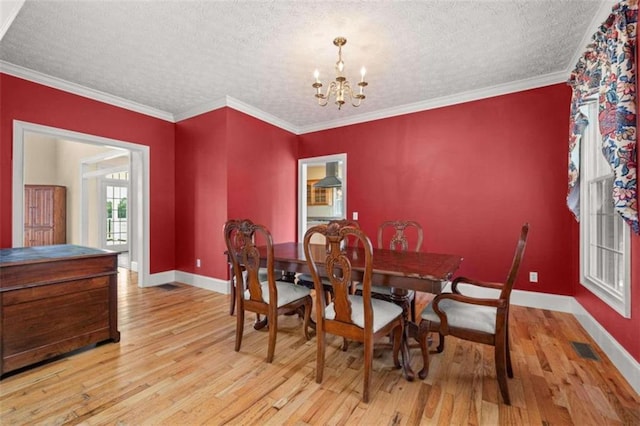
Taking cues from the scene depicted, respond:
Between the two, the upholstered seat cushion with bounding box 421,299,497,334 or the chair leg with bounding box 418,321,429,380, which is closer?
the upholstered seat cushion with bounding box 421,299,497,334

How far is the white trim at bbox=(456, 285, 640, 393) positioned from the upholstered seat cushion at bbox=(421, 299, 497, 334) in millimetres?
921

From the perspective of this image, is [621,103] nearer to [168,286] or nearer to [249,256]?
[249,256]

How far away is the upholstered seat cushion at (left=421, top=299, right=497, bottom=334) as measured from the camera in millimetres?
1665

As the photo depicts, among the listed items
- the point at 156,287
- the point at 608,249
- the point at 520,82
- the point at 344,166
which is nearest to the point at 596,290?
the point at 608,249

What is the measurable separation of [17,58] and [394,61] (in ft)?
12.0

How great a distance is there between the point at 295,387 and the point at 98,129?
384cm

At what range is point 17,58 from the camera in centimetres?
267

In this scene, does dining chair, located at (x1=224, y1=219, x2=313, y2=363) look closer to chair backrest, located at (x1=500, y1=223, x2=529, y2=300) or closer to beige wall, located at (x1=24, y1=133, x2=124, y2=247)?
chair backrest, located at (x1=500, y1=223, x2=529, y2=300)

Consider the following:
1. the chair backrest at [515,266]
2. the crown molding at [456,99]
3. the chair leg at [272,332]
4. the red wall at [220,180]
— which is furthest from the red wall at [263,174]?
the chair backrest at [515,266]

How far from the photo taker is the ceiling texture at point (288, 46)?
205 centimetres

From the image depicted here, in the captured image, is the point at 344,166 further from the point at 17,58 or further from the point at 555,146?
the point at 17,58

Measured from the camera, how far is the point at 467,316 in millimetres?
1730

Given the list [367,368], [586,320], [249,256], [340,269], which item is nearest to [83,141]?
[249,256]

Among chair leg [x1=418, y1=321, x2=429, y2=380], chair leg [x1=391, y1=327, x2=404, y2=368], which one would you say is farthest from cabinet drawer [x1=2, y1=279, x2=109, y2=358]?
chair leg [x1=418, y1=321, x2=429, y2=380]
